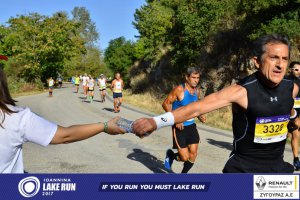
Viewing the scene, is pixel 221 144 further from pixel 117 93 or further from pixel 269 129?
pixel 117 93

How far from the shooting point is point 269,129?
321 cm

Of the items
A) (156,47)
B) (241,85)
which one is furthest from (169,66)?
(241,85)

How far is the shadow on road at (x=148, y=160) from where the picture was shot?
7617 mm

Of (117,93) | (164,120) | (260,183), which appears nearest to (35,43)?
(117,93)

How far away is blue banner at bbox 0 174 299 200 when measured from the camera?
7.59 ft

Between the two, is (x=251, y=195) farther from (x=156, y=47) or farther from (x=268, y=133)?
(x=156, y=47)

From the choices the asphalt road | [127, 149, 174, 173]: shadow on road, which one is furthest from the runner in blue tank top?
the asphalt road

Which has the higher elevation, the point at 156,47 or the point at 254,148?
the point at 156,47

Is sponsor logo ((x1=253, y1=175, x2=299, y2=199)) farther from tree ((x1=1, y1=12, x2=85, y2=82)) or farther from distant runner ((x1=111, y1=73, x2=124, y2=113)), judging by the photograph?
tree ((x1=1, y1=12, x2=85, y2=82))

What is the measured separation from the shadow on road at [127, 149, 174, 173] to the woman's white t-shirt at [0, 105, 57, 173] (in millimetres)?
5124

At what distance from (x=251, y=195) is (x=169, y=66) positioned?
95.0ft

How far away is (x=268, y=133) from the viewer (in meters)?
3.21

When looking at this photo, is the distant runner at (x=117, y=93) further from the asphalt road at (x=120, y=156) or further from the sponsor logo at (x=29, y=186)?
the sponsor logo at (x=29, y=186)

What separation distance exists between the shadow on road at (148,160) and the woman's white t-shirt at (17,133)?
16.8ft
